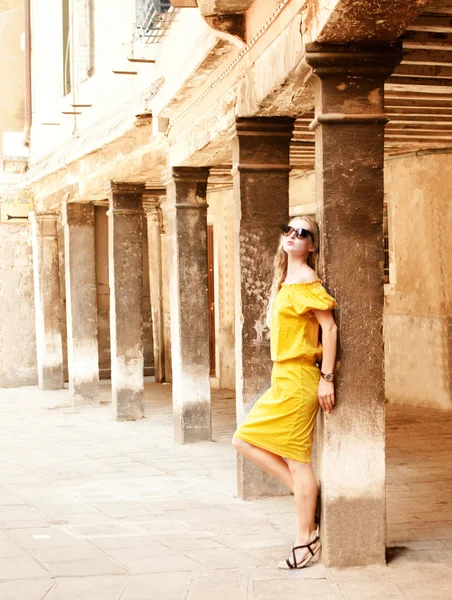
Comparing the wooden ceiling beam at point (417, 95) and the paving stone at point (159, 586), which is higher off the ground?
the wooden ceiling beam at point (417, 95)

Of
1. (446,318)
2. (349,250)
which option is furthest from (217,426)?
(349,250)

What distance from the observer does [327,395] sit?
507cm

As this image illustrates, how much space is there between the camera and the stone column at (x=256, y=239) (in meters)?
6.75

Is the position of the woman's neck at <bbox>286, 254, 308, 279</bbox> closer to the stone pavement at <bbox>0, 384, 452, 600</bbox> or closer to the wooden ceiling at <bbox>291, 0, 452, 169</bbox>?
the wooden ceiling at <bbox>291, 0, 452, 169</bbox>

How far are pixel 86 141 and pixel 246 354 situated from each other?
5.43 m

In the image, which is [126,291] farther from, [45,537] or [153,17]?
[45,537]

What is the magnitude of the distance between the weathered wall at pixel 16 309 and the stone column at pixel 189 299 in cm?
674

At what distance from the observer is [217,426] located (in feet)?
35.1

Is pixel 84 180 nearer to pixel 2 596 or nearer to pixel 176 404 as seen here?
pixel 176 404

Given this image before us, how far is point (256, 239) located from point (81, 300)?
6.55m

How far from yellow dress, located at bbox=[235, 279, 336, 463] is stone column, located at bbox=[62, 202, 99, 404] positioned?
807 cm

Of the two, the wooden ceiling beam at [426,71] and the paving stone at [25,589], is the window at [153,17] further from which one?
A: the paving stone at [25,589]

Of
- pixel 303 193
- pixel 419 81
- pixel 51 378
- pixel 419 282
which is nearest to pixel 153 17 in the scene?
pixel 419 81

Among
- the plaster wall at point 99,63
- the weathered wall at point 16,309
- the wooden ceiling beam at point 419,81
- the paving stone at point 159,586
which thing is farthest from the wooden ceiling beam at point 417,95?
the weathered wall at point 16,309
